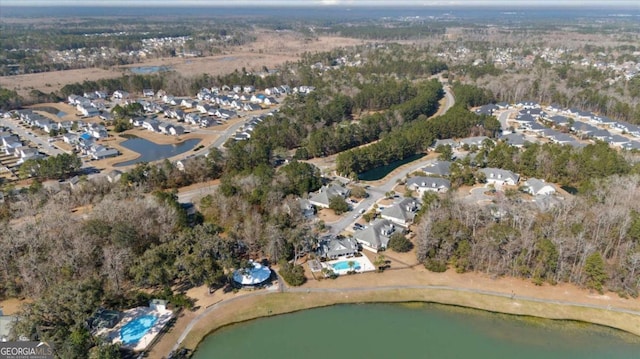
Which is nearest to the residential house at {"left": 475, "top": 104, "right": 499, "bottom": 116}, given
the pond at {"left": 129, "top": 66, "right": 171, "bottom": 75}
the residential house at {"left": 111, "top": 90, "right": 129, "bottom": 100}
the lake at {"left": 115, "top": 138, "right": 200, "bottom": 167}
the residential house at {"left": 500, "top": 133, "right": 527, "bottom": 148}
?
the residential house at {"left": 500, "top": 133, "right": 527, "bottom": 148}

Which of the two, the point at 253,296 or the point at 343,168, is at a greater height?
the point at 343,168

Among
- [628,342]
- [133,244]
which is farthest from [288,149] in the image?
[628,342]

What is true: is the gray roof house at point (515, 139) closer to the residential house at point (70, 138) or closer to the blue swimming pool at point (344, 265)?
the blue swimming pool at point (344, 265)

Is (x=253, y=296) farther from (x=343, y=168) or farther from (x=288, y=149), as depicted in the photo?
(x=288, y=149)

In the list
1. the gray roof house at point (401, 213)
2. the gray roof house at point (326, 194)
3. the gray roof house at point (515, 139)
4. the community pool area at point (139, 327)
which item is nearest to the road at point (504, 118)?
the gray roof house at point (515, 139)

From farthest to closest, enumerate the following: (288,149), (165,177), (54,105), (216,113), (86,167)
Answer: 1. (54,105)
2. (216,113)
3. (288,149)
4. (86,167)
5. (165,177)

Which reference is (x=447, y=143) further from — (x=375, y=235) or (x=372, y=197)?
(x=375, y=235)
